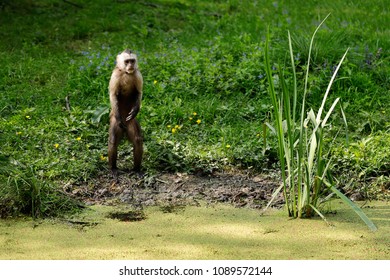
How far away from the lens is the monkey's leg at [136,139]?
6.43 meters

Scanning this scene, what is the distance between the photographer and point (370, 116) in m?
7.45

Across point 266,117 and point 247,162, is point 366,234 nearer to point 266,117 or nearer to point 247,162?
point 247,162

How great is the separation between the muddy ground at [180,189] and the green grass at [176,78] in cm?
16

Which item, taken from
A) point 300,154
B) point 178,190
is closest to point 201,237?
point 300,154

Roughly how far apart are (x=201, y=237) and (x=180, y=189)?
4.16 ft

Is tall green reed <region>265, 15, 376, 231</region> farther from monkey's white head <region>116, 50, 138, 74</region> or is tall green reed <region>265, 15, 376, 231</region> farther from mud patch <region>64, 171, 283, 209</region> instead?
monkey's white head <region>116, 50, 138, 74</region>

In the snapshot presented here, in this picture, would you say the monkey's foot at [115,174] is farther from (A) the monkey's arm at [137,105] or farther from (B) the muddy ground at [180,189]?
(A) the monkey's arm at [137,105]

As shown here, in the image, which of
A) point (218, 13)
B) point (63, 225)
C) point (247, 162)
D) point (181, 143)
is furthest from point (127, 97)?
point (218, 13)

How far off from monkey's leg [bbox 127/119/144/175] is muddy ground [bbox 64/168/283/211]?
0.57 feet

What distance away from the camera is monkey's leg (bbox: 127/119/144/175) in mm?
6426

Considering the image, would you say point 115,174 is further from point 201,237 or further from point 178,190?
point 201,237

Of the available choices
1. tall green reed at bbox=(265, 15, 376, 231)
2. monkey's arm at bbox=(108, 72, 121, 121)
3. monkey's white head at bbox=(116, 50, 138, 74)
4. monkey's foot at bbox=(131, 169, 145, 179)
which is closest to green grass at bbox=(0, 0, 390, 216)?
monkey's foot at bbox=(131, 169, 145, 179)

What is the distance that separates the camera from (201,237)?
16.2 feet

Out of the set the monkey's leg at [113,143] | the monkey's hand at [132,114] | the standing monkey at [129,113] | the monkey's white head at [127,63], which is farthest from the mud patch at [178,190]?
the monkey's white head at [127,63]
